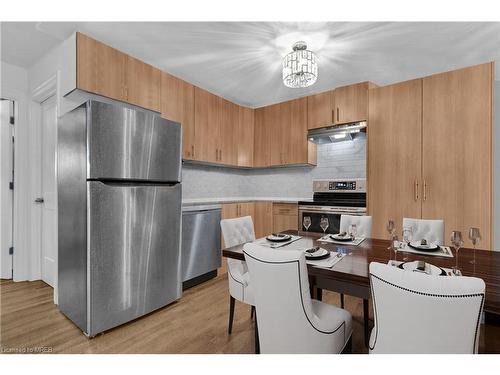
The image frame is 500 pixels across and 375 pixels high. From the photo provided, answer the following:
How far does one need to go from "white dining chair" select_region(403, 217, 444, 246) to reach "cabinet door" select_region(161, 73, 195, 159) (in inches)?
99.0

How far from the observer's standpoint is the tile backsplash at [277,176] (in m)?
3.77

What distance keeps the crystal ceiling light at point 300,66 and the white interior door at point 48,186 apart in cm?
256

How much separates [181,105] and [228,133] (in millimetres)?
939

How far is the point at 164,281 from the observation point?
2381 mm

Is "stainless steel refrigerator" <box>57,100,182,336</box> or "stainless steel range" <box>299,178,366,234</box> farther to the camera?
"stainless steel range" <box>299,178,366,234</box>

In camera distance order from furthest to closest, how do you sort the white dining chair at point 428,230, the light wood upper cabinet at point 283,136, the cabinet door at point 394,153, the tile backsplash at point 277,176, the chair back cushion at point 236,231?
the light wood upper cabinet at point 283,136
the tile backsplash at point 277,176
the cabinet door at point 394,153
the chair back cushion at point 236,231
the white dining chair at point 428,230

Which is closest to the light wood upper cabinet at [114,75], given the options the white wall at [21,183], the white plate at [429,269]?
the white wall at [21,183]

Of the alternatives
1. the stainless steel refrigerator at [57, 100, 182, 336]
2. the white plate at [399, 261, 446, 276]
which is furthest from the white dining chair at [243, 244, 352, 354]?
the stainless steel refrigerator at [57, 100, 182, 336]

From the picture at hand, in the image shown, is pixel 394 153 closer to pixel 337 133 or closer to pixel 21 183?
pixel 337 133

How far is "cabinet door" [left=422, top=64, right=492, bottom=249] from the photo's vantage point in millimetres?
2453

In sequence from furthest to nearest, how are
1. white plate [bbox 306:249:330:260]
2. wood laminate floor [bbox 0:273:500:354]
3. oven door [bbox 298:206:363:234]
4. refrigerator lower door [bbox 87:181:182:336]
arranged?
oven door [bbox 298:206:363:234] < refrigerator lower door [bbox 87:181:182:336] < wood laminate floor [bbox 0:273:500:354] < white plate [bbox 306:249:330:260]

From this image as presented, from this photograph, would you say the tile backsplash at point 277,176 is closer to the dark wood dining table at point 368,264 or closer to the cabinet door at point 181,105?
the cabinet door at point 181,105

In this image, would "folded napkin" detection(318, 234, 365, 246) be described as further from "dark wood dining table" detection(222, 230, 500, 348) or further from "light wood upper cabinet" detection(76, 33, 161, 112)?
"light wood upper cabinet" detection(76, 33, 161, 112)

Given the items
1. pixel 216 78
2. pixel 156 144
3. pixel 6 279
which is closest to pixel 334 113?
pixel 216 78
